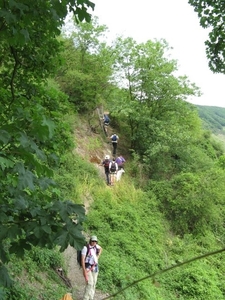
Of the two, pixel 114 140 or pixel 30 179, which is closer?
pixel 30 179

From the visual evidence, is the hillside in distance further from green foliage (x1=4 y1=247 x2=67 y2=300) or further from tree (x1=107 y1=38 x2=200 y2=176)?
green foliage (x1=4 y1=247 x2=67 y2=300)

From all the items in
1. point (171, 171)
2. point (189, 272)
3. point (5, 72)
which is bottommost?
point (189, 272)

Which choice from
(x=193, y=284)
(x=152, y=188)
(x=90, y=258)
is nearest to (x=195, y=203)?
(x=152, y=188)

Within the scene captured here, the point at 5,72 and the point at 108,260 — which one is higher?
the point at 5,72

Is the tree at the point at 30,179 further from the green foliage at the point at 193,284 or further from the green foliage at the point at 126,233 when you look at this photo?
the green foliage at the point at 193,284

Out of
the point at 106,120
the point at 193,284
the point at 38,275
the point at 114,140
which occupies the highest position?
the point at 106,120

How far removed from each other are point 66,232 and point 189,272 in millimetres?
9535

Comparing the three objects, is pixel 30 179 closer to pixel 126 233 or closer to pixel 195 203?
pixel 126 233

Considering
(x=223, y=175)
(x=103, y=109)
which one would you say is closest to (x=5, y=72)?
(x=223, y=175)

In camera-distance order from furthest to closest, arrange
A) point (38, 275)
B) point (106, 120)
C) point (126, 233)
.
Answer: point (106, 120)
point (126, 233)
point (38, 275)

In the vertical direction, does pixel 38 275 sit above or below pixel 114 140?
below

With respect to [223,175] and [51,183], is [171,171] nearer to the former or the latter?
[223,175]

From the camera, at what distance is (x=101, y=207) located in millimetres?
12211

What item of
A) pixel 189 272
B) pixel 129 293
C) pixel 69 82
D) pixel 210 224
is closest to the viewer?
pixel 129 293
